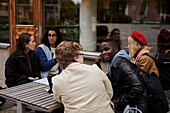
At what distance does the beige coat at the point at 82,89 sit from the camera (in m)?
1.96

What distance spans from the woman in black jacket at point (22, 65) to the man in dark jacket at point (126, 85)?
62.3 inches

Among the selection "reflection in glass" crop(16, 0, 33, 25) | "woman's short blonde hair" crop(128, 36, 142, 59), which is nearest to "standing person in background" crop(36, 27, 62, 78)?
"woman's short blonde hair" crop(128, 36, 142, 59)

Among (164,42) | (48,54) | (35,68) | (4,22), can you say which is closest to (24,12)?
(4,22)

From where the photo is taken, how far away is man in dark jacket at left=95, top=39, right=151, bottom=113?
7.89 feet

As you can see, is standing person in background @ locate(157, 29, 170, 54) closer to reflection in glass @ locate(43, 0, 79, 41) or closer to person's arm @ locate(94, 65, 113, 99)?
reflection in glass @ locate(43, 0, 79, 41)

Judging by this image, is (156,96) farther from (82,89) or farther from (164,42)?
(164,42)

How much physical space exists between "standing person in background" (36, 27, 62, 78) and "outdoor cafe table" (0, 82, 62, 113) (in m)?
1.09

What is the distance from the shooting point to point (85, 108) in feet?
6.40

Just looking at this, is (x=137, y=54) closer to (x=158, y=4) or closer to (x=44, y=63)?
(x=44, y=63)

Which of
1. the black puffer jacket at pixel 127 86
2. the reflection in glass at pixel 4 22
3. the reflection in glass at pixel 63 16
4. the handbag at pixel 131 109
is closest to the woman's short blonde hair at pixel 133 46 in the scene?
the black puffer jacket at pixel 127 86

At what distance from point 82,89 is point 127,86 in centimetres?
72

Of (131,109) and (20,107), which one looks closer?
(20,107)

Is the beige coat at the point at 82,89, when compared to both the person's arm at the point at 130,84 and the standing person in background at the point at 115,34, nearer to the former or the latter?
the person's arm at the point at 130,84

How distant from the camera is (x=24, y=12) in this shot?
20.6 ft
